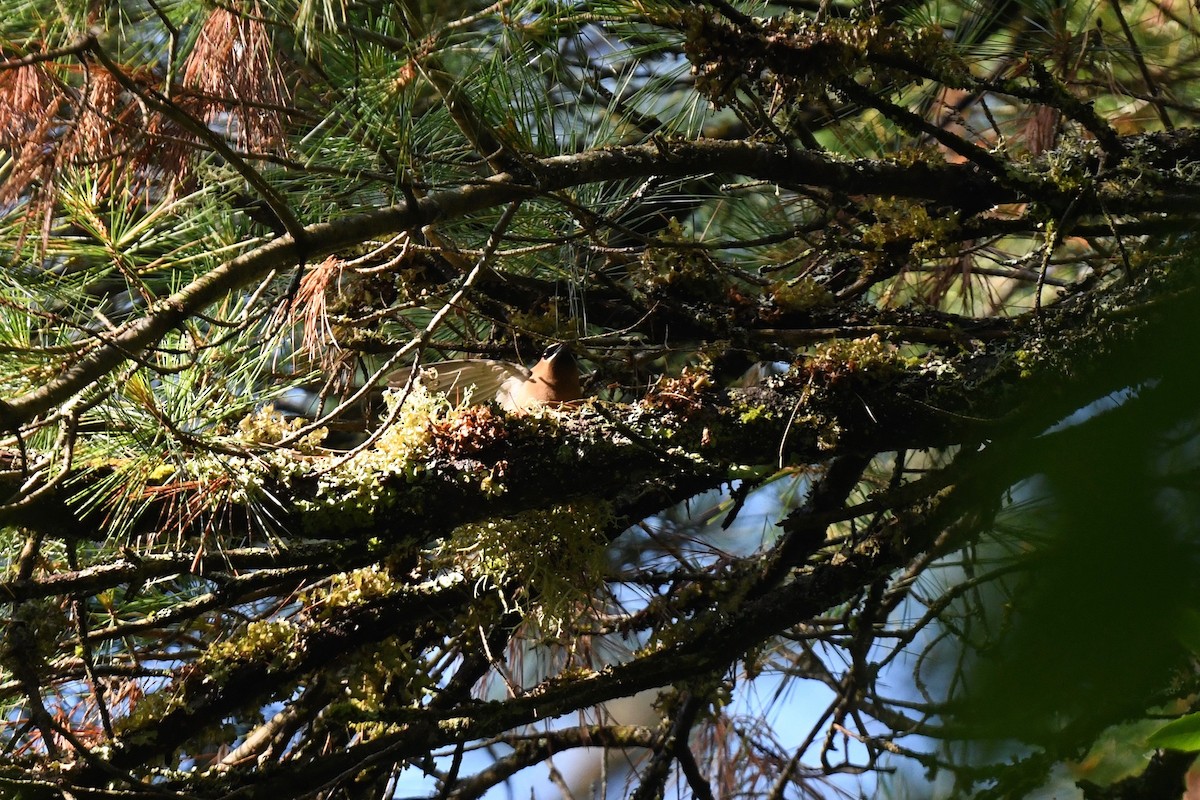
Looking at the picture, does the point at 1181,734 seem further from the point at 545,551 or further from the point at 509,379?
the point at 509,379

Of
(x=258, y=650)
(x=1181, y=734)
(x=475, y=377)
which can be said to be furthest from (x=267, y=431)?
(x=1181, y=734)

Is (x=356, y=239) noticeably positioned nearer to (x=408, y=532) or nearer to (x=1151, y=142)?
(x=408, y=532)

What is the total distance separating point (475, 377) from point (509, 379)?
7 centimetres

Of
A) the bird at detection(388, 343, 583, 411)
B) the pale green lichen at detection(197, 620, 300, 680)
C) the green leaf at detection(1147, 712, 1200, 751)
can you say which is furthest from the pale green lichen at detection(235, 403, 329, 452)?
the green leaf at detection(1147, 712, 1200, 751)

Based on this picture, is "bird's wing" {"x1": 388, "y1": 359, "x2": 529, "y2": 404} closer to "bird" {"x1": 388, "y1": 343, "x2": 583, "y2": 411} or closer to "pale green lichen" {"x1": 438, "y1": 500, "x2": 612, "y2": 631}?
"bird" {"x1": 388, "y1": 343, "x2": 583, "y2": 411}

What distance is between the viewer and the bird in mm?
1721

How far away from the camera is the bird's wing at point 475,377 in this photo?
1854mm

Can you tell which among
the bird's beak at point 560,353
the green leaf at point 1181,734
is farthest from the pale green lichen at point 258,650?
the green leaf at point 1181,734

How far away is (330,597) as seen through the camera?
5.49ft

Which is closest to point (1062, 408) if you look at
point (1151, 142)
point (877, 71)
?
point (877, 71)

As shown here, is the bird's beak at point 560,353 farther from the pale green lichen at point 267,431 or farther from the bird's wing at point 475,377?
the pale green lichen at point 267,431

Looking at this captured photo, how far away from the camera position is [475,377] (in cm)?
189

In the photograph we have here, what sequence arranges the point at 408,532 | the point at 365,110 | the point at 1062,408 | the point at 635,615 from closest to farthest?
the point at 1062,408, the point at 365,110, the point at 408,532, the point at 635,615

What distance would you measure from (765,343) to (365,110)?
2.68ft
